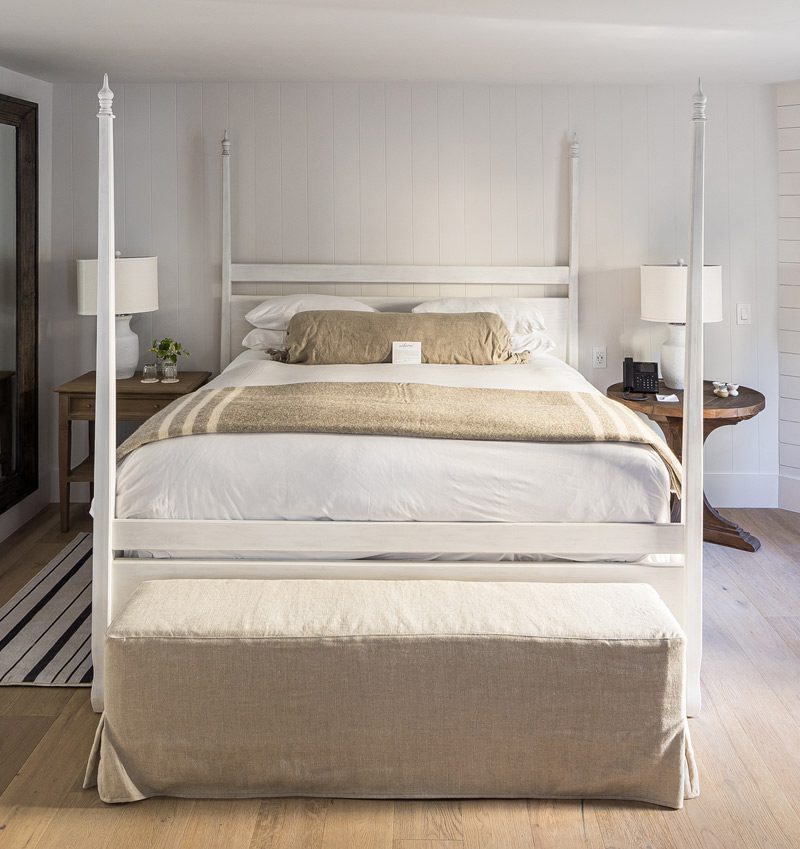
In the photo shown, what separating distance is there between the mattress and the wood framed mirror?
196cm

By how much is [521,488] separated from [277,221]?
260cm

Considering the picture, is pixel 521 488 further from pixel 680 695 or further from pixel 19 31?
pixel 19 31

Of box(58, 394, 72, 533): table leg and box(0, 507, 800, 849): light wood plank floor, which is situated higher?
box(58, 394, 72, 533): table leg

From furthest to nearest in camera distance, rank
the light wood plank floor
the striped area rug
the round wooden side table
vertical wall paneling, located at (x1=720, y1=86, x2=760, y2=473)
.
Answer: vertical wall paneling, located at (x1=720, y1=86, x2=760, y2=473) < the round wooden side table < the striped area rug < the light wood plank floor

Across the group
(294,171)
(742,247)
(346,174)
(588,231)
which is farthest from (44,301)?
(742,247)

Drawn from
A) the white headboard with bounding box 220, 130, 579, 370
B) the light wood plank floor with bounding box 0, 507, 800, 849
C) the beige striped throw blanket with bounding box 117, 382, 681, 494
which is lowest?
the light wood plank floor with bounding box 0, 507, 800, 849

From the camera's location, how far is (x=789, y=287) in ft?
14.9

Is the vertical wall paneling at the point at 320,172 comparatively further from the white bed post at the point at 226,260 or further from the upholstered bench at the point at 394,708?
the upholstered bench at the point at 394,708

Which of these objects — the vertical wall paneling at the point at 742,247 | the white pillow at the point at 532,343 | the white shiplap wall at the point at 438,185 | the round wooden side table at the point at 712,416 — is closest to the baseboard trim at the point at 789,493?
the vertical wall paneling at the point at 742,247

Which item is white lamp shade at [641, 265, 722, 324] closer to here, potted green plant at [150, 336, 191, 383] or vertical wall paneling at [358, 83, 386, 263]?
vertical wall paneling at [358, 83, 386, 263]

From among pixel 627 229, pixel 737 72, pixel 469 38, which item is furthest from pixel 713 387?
pixel 469 38

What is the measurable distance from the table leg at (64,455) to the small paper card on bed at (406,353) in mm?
1554

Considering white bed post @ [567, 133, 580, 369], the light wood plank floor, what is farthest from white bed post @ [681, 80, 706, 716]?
white bed post @ [567, 133, 580, 369]

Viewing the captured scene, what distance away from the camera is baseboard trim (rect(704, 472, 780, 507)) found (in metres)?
4.74
